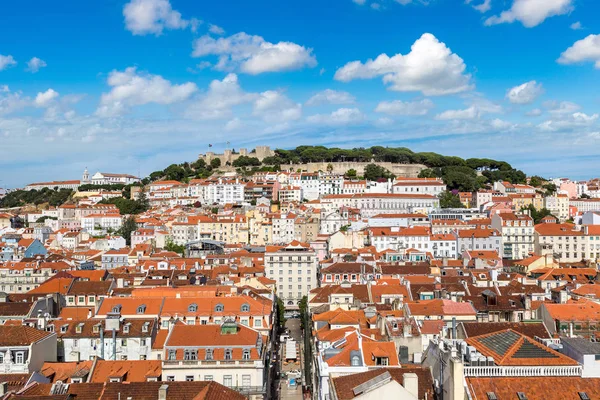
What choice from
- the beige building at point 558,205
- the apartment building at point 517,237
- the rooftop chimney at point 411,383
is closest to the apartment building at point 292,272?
the apartment building at point 517,237

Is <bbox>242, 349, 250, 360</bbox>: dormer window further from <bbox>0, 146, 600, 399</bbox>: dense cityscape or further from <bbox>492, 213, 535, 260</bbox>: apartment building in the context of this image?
<bbox>492, 213, 535, 260</bbox>: apartment building

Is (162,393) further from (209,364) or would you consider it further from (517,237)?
(517,237)

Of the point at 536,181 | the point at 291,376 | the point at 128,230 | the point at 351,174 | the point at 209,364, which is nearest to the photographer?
the point at 209,364

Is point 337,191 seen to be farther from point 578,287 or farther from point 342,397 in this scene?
point 342,397

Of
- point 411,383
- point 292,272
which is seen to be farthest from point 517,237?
point 411,383

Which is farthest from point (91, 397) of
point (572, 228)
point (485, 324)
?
point (572, 228)

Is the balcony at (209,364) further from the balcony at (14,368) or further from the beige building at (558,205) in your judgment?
the beige building at (558,205)

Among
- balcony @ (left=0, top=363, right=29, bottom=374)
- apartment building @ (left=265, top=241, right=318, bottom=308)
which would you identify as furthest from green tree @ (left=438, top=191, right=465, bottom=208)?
balcony @ (left=0, top=363, right=29, bottom=374)

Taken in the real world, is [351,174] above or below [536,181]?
above
